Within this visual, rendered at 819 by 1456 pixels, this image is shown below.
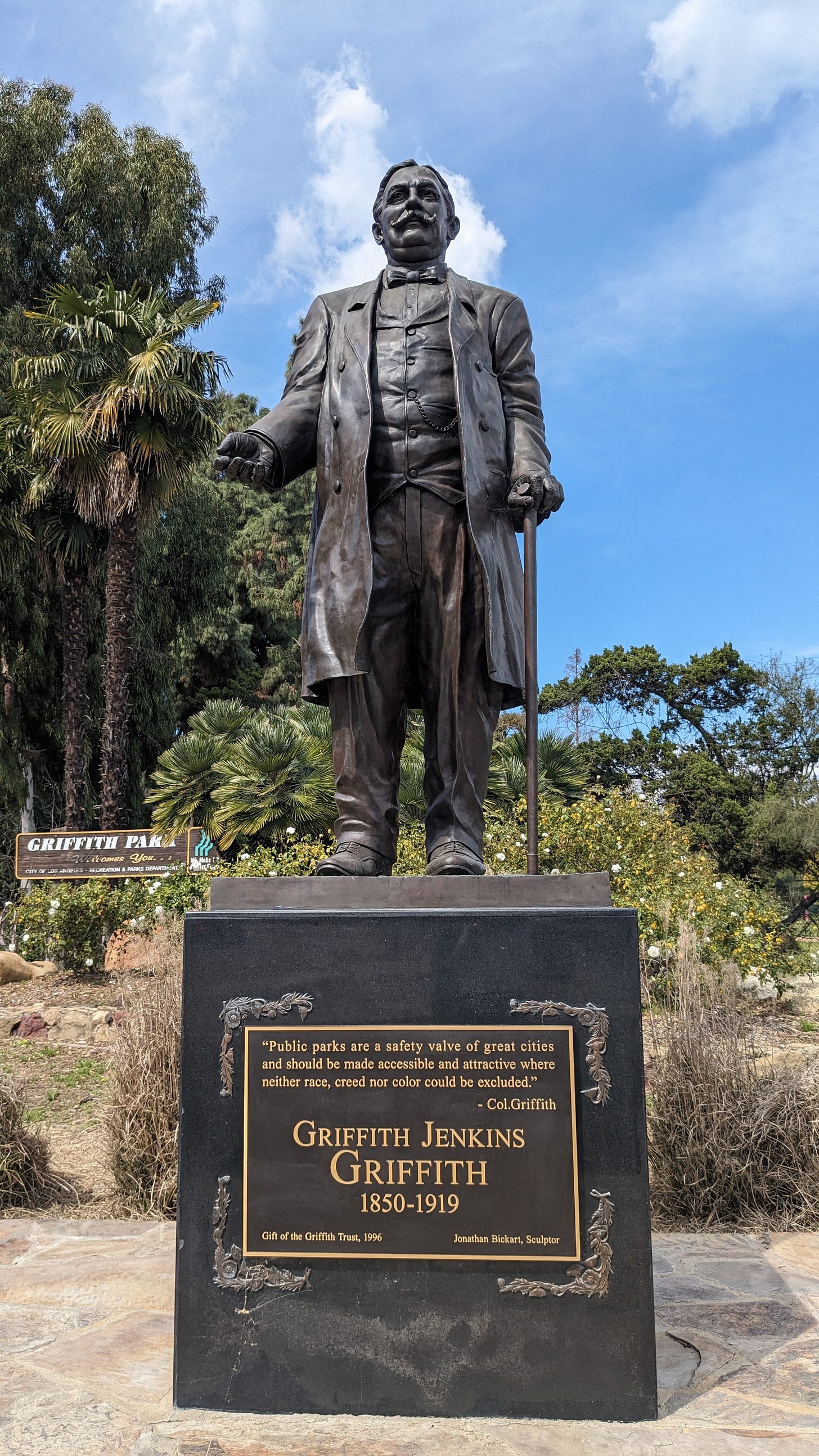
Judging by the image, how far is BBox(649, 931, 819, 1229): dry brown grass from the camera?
4.50m

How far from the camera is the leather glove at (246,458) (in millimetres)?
3316

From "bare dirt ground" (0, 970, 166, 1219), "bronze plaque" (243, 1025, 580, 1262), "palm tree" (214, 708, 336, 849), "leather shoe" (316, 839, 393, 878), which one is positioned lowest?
"bare dirt ground" (0, 970, 166, 1219)

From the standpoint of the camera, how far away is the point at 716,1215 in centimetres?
454

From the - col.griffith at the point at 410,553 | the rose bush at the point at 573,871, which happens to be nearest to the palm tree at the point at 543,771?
the rose bush at the point at 573,871

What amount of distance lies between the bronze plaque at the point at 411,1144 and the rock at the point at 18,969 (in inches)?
393

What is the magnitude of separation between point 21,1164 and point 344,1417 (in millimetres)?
2758

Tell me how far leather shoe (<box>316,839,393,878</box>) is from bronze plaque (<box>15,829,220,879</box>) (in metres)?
9.05

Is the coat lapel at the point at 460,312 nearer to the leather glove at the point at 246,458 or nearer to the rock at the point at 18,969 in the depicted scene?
the leather glove at the point at 246,458

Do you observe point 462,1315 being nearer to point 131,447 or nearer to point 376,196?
point 376,196

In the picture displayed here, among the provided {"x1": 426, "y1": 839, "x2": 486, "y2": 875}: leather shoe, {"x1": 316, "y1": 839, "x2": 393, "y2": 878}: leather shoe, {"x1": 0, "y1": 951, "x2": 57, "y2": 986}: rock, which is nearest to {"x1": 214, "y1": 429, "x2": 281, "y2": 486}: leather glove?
{"x1": 316, "y1": 839, "x2": 393, "y2": 878}: leather shoe

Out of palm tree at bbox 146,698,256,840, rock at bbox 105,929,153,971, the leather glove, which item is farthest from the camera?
palm tree at bbox 146,698,256,840

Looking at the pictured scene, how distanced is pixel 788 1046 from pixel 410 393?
5951 mm

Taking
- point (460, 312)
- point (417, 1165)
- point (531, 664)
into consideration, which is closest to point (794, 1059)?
point (531, 664)

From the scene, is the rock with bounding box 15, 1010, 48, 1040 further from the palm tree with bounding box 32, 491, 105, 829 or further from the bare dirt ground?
the palm tree with bounding box 32, 491, 105, 829
